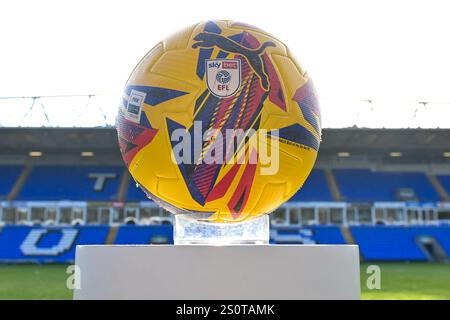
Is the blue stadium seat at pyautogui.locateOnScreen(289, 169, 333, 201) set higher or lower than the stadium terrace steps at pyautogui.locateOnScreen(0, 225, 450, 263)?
higher

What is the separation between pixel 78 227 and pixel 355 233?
12.2 meters

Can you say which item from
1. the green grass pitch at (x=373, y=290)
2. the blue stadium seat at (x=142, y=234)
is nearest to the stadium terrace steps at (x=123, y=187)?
the blue stadium seat at (x=142, y=234)

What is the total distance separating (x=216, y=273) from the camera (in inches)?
124

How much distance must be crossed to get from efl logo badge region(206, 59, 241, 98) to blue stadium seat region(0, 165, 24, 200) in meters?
22.9

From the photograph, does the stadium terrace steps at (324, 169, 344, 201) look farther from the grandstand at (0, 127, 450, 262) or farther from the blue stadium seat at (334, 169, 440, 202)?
the blue stadium seat at (334, 169, 440, 202)

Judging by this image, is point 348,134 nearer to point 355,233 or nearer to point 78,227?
point 355,233

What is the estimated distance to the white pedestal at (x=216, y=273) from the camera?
10.3ft

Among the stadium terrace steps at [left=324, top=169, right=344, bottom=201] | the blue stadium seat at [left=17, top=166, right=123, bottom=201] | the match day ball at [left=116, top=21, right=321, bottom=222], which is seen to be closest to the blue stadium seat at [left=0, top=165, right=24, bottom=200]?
the blue stadium seat at [left=17, top=166, right=123, bottom=201]

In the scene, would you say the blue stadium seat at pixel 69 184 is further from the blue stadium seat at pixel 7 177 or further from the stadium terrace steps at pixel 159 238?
the stadium terrace steps at pixel 159 238

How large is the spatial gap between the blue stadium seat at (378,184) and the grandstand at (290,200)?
0.17ft

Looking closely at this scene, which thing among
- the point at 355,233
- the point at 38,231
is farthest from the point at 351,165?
the point at 38,231

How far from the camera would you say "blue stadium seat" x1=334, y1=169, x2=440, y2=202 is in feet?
81.1

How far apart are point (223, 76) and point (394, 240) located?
67.7 feet
